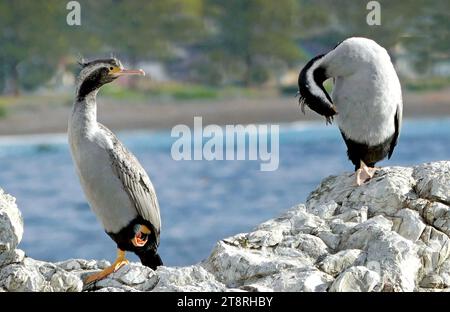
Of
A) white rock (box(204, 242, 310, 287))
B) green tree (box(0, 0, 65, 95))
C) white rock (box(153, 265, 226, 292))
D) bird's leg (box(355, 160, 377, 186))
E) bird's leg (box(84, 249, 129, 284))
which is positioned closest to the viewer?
white rock (box(153, 265, 226, 292))

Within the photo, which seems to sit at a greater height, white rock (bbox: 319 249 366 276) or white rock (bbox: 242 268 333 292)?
white rock (bbox: 319 249 366 276)

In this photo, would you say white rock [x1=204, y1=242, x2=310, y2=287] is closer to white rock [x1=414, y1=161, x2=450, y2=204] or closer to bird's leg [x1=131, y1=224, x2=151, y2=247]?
bird's leg [x1=131, y1=224, x2=151, y2=247]

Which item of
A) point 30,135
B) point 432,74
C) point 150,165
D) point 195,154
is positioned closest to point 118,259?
point 150,165

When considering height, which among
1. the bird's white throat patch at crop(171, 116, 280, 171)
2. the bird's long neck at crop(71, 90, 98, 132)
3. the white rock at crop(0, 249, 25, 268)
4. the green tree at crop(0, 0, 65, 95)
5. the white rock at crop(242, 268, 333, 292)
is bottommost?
the white rock at crop(242, 268, 333, 292)

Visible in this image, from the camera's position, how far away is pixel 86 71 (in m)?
5.09

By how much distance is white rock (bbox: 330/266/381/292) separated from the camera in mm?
4348

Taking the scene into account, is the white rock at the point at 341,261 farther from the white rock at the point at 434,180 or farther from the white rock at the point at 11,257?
the white rock at the point at 11,257

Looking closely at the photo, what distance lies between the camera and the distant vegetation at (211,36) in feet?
103

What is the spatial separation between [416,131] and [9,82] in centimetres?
1176

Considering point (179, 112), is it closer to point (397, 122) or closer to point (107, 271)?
point (397, 122)

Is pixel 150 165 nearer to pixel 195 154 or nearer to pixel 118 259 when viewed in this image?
pixel 195 154

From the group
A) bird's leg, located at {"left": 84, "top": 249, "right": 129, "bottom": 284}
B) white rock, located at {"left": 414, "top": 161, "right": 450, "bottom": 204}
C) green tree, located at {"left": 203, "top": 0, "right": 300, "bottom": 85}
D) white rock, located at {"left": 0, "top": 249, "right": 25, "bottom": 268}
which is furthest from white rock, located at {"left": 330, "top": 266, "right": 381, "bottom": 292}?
green tree, located at {"left": 203, "top": 0, "right": 300, "bottom": 85}

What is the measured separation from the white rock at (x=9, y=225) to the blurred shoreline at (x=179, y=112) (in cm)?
2438

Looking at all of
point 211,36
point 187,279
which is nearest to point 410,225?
point 187,279
